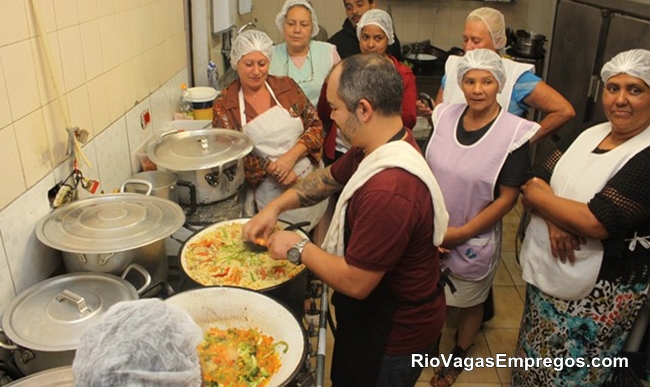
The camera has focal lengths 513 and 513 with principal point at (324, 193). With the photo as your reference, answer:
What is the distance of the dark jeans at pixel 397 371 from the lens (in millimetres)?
1645

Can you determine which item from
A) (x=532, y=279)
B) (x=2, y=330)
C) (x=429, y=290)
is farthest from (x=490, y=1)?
(x=2, y=330)

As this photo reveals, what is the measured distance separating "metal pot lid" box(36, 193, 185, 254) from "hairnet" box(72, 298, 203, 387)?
1.85 ft

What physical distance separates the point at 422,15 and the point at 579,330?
4.02 meters

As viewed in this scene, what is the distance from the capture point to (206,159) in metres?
2.04

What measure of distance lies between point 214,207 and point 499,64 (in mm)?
1336

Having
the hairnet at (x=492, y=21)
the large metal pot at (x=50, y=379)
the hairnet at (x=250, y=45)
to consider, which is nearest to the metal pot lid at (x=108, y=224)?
the large metal pot at (x=50, y=379)

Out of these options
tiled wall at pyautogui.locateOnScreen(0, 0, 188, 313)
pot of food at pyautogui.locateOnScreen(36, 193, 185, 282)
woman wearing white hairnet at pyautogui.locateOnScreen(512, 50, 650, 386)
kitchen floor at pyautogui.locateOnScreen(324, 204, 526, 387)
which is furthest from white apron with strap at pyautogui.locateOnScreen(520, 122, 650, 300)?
tiled wall at pyautogui.locateOnScreen(0, 0, 188, 313)

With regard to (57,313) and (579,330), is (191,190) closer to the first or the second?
(57,313)

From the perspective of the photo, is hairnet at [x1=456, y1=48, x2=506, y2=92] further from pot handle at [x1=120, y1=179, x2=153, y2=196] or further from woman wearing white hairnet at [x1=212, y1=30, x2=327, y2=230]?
pot handle at [x1=120, y1=179, x2=153, y2=196]

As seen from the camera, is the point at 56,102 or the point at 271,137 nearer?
the point at 56,102

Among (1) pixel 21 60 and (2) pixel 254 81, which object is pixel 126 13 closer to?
(2) pixel 254 81

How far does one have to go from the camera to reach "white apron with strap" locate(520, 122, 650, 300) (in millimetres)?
1781

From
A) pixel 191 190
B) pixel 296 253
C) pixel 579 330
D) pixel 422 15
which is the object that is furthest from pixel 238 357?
pixel 422 15

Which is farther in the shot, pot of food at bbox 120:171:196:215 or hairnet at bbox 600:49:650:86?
pot of food at bbox 120:171:196:215
